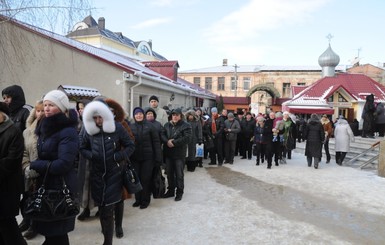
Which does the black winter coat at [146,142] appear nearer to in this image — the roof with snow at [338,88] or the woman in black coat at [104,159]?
the woman in black coat at [104,159]

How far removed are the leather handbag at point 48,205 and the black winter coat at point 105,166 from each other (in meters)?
0.62

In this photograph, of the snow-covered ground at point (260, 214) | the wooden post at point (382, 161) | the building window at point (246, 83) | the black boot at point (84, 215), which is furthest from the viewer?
the building window at point (246, 83)

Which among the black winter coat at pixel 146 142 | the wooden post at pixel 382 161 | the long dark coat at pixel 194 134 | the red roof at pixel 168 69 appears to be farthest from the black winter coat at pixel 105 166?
the red roof at pixel 168 69

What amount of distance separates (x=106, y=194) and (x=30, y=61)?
724 cm

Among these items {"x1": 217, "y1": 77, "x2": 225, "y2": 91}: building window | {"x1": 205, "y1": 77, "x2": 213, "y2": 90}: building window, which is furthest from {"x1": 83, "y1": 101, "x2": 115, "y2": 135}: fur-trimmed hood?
{"x1": 205, "y1": 77, "x2": 213, "y2": 90}: building window

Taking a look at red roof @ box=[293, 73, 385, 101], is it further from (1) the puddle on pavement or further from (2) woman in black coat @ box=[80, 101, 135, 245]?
(2) woman in black coat @ box=[80, 101, 135, 245]

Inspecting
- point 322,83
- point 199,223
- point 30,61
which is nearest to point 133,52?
point 322,83

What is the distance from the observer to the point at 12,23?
588 cm

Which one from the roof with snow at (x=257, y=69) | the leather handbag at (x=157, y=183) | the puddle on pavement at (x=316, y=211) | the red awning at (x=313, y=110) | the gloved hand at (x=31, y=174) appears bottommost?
the puddle on pavement at (x=316, y=211)

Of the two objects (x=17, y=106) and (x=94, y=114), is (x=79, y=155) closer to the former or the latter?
(x=17, y=106)

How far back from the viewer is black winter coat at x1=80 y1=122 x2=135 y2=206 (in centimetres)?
333

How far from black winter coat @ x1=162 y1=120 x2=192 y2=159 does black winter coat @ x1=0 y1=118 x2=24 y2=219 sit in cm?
302

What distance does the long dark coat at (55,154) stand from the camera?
2.66 metres

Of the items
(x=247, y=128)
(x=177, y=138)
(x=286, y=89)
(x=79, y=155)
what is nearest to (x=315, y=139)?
(x=247, y=128)
